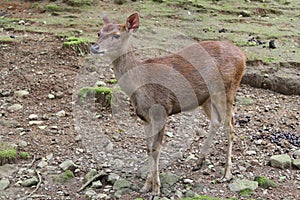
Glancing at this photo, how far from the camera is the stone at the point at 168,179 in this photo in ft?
16.0

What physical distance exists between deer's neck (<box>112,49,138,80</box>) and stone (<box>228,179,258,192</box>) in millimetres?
1499

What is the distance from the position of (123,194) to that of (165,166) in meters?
0.75

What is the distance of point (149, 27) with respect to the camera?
9.30 meters

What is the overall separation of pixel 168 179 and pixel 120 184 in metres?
0.49

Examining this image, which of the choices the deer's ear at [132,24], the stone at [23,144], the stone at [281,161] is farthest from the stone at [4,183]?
the stone at [281,161]

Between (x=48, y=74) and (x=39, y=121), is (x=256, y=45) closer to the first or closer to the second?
(x=48, y=74)

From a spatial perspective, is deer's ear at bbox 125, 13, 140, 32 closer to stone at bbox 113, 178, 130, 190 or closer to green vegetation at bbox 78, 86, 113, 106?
stone at bbox 113, 178, 130, 190

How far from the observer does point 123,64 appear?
15.6 ft

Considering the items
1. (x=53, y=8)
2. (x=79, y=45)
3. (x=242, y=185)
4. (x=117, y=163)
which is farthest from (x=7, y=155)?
(x=53, y=8)

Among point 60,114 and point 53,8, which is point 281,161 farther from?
point 53,8

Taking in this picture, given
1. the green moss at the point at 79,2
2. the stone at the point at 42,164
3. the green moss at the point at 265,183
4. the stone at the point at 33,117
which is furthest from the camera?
the green moss at the point at 79,2

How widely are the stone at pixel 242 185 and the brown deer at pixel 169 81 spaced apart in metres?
0.15

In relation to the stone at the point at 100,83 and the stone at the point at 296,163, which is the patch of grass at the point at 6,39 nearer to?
the stone at the point at 100,83

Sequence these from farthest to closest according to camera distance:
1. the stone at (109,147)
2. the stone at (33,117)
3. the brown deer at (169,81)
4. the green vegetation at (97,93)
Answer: the green vegetation at (97,93) → the stone at (33,117) → the stone at (109,147) → the brown deer at (169,81)
